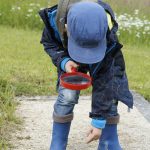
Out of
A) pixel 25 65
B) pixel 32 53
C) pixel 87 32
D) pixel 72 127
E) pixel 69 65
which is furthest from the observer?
pixel 32 53

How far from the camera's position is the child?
277cm

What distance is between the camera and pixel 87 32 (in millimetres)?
2748

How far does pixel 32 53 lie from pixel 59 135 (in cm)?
377

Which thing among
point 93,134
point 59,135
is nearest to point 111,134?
point 59,135

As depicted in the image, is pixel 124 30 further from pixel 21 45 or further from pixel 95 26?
pixel 95 26

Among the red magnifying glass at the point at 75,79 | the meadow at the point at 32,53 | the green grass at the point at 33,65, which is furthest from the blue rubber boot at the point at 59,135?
the green grass at the point at 33,65

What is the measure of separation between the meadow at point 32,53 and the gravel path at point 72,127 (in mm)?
125

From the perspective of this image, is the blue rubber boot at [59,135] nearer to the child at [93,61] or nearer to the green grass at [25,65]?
the child at [93,61]

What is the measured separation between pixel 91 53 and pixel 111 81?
315 mm

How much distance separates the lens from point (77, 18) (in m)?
2.76

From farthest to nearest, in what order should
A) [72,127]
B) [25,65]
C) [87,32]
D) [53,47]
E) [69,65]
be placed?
1. [25,65]
2. [72,127]
3. [53,47]
4. [69,65]
5. [87,32]

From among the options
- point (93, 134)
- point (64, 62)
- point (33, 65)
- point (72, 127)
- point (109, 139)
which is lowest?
point (33, 65)

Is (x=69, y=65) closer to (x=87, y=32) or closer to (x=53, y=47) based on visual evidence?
(x=53, y=47)

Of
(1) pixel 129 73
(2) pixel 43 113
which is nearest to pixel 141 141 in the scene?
(2) pixel 43 113
